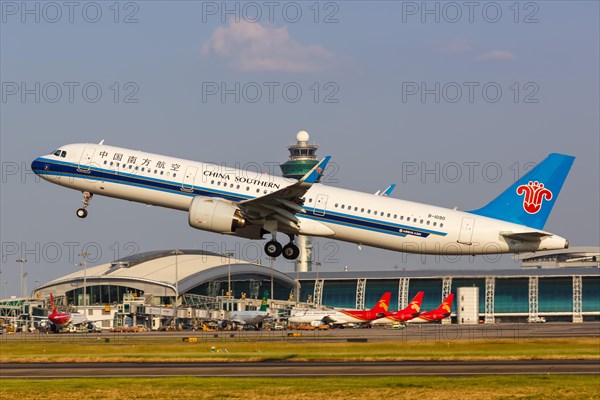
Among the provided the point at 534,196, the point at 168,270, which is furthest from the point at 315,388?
the point at 168,270

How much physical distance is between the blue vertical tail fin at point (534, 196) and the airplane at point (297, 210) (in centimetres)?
7

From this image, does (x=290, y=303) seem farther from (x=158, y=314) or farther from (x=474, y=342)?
(x=474, y=342)

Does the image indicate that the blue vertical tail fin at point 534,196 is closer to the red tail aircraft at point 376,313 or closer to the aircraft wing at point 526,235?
the aircraft wing at point 526,235

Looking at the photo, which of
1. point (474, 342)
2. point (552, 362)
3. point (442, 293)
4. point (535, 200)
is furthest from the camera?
point (442, 293)

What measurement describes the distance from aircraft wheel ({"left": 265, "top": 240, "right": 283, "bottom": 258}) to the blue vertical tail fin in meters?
13.6

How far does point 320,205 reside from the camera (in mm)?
66875

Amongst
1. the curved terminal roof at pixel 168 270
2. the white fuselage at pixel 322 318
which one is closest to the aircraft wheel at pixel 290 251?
the white fuselage at pixel 322 318

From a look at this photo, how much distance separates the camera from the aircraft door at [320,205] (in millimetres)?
66750

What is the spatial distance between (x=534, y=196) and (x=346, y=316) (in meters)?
58.0

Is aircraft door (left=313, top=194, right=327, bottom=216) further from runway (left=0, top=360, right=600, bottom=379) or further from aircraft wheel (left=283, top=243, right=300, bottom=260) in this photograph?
runway (left=0, top=360, right=600, bottom=379)

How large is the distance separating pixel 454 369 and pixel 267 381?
11074 mm

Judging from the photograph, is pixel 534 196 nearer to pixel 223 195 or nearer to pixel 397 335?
pixel 223 195

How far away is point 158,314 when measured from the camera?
147250mm

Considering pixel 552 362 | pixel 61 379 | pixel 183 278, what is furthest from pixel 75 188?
pixel 183 278
